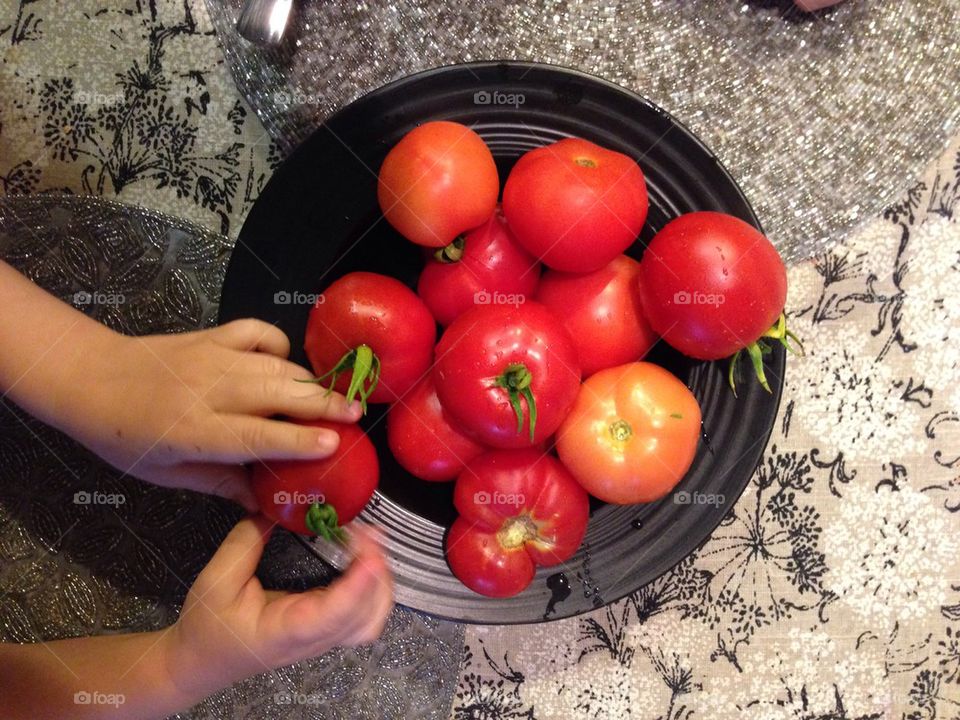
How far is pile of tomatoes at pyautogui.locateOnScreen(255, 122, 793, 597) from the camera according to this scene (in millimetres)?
527

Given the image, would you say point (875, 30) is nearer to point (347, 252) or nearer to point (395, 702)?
point (347, 252)

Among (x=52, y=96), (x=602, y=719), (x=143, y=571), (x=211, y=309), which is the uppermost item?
(x=52, y=96)

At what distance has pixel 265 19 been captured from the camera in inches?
26.2

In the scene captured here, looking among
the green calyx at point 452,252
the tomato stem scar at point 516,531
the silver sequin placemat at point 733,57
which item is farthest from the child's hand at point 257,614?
the silver sequin placemat at point 733,57

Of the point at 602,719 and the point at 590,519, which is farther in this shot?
the point at 602,719

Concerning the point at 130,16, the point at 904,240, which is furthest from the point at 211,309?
the point at 904,240

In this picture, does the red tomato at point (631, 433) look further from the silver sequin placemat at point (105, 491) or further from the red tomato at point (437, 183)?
the silver sequin placemat at point (105, 491)

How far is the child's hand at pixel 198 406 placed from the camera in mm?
549

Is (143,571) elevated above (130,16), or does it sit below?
below

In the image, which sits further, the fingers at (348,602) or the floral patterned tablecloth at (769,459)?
the floral patterned tablecloth at (769,459)

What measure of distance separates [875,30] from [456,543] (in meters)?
0.59

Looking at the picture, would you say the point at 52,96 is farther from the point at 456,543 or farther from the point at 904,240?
the point at 904,240

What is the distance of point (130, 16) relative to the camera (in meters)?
0.72

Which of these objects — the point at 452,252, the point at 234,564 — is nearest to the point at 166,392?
the point at 234,564
